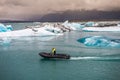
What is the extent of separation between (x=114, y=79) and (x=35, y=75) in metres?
6.39

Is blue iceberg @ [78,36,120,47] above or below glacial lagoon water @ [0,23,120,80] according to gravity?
above

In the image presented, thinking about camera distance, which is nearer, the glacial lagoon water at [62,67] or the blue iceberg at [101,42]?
the glacial lagoon water at [62,67]

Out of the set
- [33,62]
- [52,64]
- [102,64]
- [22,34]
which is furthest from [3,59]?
[22,34]

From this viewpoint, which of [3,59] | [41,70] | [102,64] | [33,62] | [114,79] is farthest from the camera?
[3,59]

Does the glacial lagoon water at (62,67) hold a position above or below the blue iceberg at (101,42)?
below

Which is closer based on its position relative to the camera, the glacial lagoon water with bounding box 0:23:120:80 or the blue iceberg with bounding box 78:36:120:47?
the glacial lagoon water with bounding box 0:23:120:80

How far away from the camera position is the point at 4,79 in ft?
72.5

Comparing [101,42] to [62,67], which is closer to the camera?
[62,67]

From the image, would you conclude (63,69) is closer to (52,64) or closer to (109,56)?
(52,64)

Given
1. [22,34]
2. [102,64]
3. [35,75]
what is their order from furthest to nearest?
[22,34] → [102,64] → [35,75]

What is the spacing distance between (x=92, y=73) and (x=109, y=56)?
8.11 metres

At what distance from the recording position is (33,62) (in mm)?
28938

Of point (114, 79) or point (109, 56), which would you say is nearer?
point (114, 79)

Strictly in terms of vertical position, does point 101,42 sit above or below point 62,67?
above
